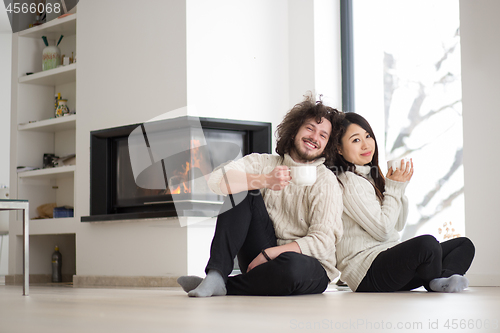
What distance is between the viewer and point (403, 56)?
3848 mm

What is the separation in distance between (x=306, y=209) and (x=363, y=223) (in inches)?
9.0

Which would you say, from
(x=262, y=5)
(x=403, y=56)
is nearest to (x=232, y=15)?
(x=262, y=5)

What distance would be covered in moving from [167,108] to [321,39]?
127cm

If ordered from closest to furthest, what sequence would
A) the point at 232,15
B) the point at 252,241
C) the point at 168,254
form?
the point at 252,241
the point at 168,254
the point at 232,15

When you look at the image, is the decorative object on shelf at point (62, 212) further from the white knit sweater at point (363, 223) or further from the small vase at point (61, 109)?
the white knit sweater at point (363, 223)

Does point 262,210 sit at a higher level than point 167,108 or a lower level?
lower

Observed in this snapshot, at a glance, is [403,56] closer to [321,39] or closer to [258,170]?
[321,39]

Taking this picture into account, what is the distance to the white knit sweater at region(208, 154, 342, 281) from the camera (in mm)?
1948

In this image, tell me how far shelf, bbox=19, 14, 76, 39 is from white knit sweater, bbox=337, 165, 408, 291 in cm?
309

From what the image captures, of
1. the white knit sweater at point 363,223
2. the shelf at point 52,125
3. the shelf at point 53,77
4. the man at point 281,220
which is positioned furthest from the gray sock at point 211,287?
the shelf at point 53,77

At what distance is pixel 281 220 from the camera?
2.06 meters

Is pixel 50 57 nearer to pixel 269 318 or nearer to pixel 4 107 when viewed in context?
pixel 4 107

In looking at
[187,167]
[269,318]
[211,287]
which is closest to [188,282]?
[211,287]

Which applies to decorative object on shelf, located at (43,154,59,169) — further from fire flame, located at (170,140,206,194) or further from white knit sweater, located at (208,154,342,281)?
white knit sweater, located at (208,154,342,281)
